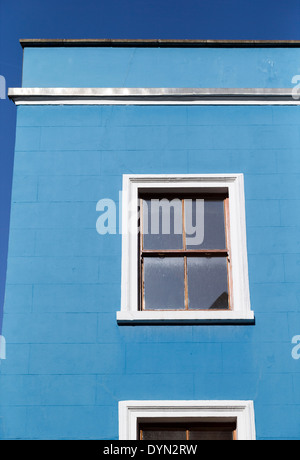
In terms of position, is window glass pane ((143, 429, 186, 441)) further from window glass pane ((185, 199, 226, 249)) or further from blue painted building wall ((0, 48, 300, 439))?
window glass pane ((185, 199, 226, 249))

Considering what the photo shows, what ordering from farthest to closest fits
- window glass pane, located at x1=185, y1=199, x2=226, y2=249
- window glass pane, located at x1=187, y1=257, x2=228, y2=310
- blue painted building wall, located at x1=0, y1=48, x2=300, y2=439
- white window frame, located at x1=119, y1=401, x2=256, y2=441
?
window glass pane, located at x1=185, y1=199, x2=226, y2=249 → window glass pane, located at x1=187, y1=257, x2=228, y2=310 → blue painted building wall, located at x1=0, y1=48, x2=300, y2=439 → white window frame, located at x1=119, y1=401, x2=256, y2=441

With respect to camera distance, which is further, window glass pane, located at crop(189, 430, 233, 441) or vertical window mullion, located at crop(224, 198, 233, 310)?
vertical window mullion, located at crop(224, 198, 233, 310)

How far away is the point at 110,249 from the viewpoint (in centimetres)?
745

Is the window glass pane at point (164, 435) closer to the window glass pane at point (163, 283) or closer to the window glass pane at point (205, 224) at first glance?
the window glass pane at point (163, 283)

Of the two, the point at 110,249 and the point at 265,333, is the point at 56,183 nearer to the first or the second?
the point at 110,249

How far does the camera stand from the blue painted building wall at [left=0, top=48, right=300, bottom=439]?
6.86 meters

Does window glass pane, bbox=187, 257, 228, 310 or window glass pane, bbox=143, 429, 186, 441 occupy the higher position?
window glass pane, bbox=187, 257, 228, 310

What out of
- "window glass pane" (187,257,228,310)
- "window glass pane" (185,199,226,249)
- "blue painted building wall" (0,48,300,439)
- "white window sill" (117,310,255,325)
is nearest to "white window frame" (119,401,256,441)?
"blue painted building wall" (0,48,300,439)

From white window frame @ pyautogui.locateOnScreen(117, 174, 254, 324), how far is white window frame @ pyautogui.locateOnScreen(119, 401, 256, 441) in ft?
2.76

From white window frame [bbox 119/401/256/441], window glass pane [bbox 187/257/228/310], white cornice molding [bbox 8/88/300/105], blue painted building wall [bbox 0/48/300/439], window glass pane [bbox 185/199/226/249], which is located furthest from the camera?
white cornice molding [bbox 8/88/300/105]

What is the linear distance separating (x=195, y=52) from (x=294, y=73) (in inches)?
49.7
